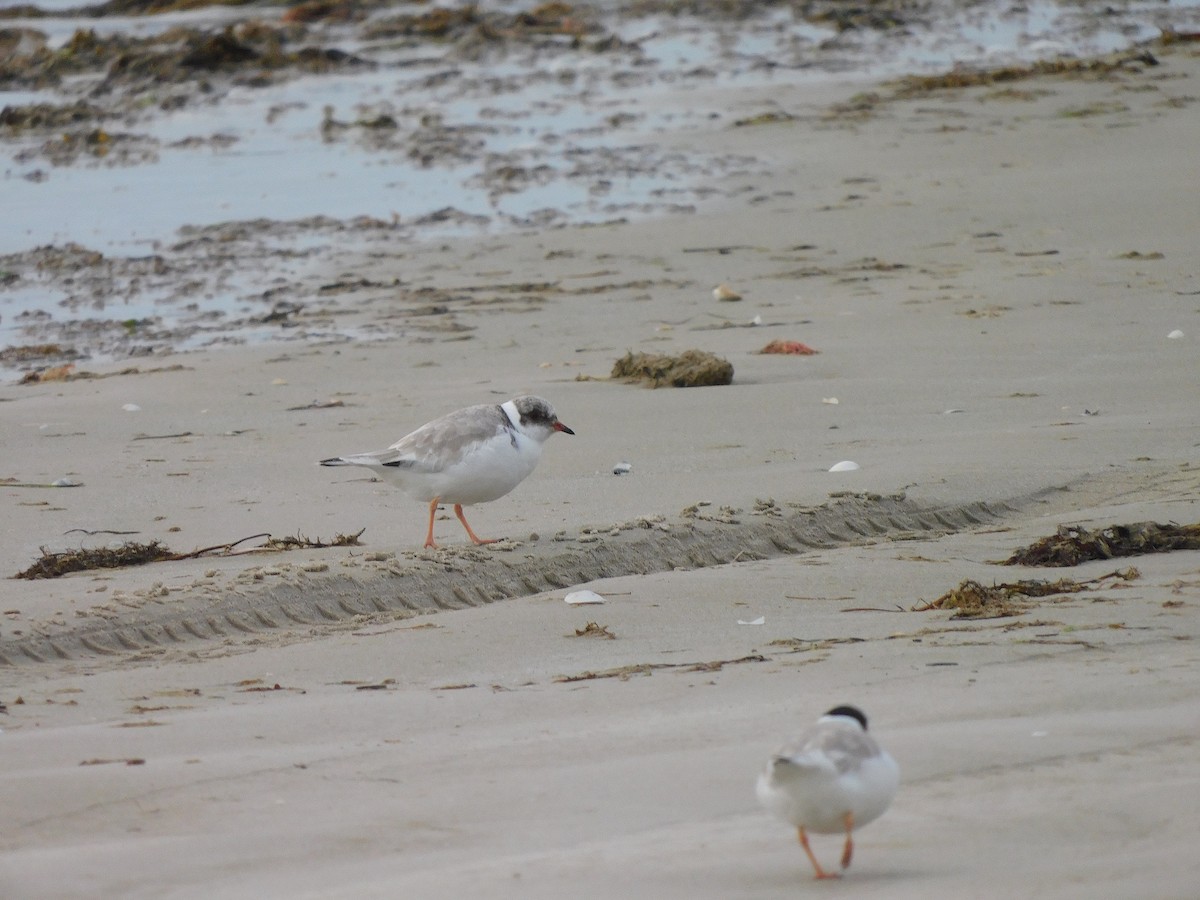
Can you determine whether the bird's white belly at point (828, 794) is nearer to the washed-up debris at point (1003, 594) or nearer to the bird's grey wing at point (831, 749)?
the bird's grey wing at point (831, 749)

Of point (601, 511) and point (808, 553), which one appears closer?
point (808, 553)

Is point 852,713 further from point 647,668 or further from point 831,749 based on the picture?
point 647,668

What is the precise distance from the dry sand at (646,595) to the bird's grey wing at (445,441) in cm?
34

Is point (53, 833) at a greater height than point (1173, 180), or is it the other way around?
point (53, 833)

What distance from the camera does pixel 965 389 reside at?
818 centimetres

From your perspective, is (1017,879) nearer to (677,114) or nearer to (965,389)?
(965,389)

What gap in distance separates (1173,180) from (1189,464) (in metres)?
6.19

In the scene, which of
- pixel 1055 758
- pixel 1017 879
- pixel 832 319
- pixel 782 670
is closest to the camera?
pixel 1017 879

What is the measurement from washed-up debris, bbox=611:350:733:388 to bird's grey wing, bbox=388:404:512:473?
2058 mm

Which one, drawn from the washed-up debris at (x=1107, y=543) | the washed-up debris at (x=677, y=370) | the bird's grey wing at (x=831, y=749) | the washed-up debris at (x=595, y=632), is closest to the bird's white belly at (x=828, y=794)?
the bird's grey wing at (x=831, y=749)

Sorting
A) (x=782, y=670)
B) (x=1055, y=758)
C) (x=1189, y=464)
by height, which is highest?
(x=1055, y=758)

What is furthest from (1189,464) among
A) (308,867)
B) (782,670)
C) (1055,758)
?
(308,867)

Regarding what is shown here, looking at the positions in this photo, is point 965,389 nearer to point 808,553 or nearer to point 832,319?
point 832,319

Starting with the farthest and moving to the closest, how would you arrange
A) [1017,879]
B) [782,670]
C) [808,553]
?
[808,553]
[782,670]
[1017,879]
